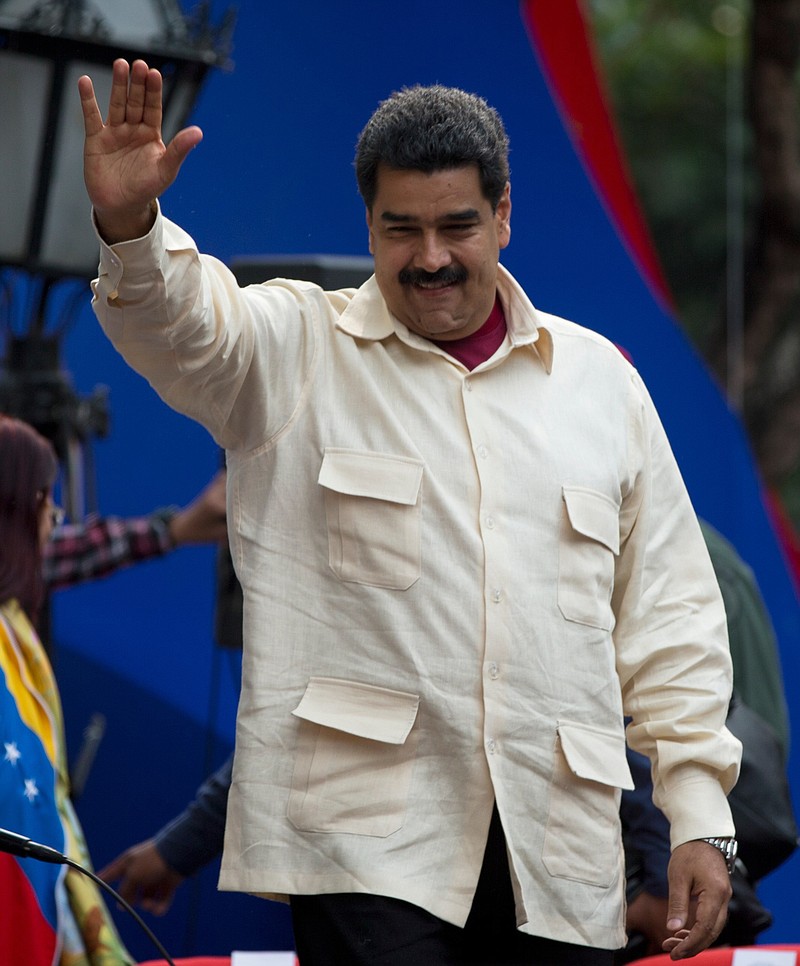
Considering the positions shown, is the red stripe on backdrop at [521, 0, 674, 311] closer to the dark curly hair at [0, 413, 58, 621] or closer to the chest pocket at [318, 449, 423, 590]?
the dark curly hair at [0, 413, 58, 621]

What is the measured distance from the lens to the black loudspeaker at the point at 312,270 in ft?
9.93

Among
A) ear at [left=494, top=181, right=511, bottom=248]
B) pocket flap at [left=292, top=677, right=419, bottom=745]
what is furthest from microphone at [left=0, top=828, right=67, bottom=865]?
ear at [left=494, top=181, right=511, bottom=248]

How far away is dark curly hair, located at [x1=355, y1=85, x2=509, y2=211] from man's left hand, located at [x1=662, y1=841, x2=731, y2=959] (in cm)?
91

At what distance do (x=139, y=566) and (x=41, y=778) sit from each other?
955 mm

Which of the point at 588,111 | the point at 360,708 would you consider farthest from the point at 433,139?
the point at 588,111

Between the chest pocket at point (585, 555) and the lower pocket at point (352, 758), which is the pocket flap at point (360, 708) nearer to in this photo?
the lower pocket at point (352, 758)

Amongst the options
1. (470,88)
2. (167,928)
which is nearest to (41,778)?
(167,928)

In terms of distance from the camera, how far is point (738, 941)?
10.3ft

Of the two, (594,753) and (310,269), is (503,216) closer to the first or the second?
(594,753)

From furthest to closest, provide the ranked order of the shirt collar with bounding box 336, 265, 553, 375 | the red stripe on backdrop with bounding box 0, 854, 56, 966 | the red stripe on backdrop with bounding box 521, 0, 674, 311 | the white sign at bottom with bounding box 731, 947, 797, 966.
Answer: the red stripe on backdrop with bounding box 521, 0, 674, 311
the red stripe on backdrop with bounding box 0, 854, 56, 966
the white sign at bottom with bounding box 731, 947, 797, 966
the shirt collar with bounding box 336, 265, 553, 375

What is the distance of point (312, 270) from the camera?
314 centimetres

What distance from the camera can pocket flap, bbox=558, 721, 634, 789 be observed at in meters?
2.03

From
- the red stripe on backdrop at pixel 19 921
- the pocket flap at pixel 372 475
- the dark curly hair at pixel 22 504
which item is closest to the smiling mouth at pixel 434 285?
the pocket flap at pixel 372 475

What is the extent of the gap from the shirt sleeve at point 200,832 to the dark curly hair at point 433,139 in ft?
5.00
